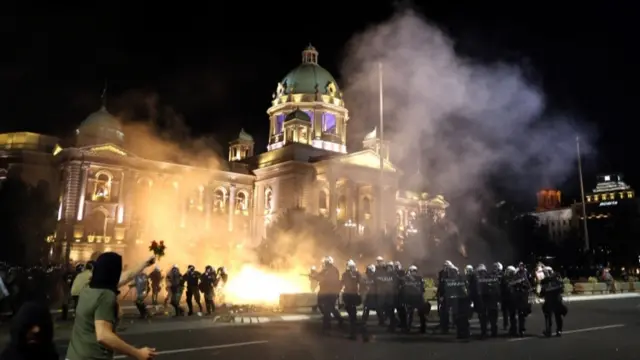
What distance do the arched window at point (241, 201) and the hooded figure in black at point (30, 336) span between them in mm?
59381

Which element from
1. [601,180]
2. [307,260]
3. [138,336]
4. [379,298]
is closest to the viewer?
[138,336]

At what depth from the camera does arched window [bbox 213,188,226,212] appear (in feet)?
198

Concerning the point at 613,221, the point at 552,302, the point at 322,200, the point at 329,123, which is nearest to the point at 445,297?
the point at 552,302

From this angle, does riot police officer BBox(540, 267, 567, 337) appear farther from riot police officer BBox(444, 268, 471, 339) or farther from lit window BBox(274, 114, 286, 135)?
lit window BBox(274, 114, 286, 135)

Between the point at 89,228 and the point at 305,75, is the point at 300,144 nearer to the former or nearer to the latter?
the point at 305,75

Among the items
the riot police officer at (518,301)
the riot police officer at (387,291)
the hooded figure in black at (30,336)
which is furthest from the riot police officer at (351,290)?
the hooded figure in black at (30,336)

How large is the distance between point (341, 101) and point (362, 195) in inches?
661

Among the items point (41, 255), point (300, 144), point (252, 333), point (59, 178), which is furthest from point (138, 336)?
point (300, 144)

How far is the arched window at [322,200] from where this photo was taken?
60.6 metres

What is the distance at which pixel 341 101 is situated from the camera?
241ft

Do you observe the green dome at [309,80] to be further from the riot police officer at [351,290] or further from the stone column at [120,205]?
the riot police officer at [351,290]

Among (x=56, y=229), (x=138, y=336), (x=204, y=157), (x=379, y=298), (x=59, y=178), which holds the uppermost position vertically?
(x=204, y=157)

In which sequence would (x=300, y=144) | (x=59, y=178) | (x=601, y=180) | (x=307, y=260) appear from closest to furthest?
(x=307, y=260), (x=59, y=178), (x=300, y=144), (x=601, y=180)

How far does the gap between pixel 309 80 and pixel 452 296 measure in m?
62.1
